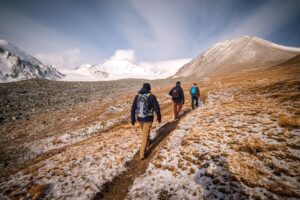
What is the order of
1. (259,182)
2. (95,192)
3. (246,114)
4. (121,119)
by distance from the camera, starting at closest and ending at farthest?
(259,182) < (95,192) < (246,114) < (121,119)

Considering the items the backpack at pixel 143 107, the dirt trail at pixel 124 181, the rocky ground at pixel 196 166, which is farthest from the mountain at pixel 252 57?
the dirt trail at pixel 124 181

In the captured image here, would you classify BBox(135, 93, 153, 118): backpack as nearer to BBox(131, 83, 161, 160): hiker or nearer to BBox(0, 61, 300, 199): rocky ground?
BBox(131, 83, 161, 160): hiker

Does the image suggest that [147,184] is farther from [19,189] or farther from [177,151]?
[19,189]


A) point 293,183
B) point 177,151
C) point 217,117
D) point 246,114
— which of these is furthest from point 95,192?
point 246,114

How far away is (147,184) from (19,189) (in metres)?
6.51

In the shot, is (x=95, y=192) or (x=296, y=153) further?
(x=95, y=192)

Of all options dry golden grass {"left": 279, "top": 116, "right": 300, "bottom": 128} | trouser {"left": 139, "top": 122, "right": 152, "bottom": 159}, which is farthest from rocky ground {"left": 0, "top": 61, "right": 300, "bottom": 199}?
trouser {"left": 139, "top": 122, "right": 152, "bottom": 159}

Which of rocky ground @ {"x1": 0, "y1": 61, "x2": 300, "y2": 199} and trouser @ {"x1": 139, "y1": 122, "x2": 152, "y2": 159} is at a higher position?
trouser @ {"x1": 139, "y1": 122, "x2": 152, "y2": 159}

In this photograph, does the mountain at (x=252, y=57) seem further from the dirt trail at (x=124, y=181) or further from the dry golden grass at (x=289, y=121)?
the dirt trail at (x=124, y=181)

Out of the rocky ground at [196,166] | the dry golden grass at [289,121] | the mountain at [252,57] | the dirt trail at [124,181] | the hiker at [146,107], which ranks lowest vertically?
the dirt trail at [124,181]

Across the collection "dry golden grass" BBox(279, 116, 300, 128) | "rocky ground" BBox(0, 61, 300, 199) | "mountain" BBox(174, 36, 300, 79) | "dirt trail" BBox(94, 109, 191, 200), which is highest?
"mountain" BBox(174, 36, 300, 79)

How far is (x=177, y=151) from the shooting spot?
349 inches

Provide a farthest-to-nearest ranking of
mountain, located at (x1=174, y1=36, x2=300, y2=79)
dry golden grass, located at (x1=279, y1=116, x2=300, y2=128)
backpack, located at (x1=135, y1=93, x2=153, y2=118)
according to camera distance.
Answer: mountain, located at (x1=174, y1=36, x2=300, y2=79) < backpack, located at (x1=135, y1=93, x2=153, y2=118) < dry golden grass, located at (x1=279, y1=116, x2=300, y2=128)

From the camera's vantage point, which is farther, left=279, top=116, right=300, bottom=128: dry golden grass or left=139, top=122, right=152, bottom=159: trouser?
left=139, top=122, right=152, bottom=159: trouser
